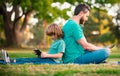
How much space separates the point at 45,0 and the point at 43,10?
8.84 feet

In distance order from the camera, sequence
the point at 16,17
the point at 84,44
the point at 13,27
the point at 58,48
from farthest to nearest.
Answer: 1. the point at 16,17
2. the point at 13,27
3. the point at 58,48
4. the point at 84,44

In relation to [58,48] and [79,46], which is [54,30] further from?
[79,46]

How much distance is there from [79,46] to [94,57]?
44 centimetres

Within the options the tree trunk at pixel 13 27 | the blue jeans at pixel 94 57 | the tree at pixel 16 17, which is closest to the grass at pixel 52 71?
the blue jeans at pixel 94 57

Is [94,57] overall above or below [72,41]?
below

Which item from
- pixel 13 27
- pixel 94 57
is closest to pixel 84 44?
pixel 94 57

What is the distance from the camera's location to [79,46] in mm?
10000

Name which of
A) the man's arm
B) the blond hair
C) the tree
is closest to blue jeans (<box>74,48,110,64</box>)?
the man's arm

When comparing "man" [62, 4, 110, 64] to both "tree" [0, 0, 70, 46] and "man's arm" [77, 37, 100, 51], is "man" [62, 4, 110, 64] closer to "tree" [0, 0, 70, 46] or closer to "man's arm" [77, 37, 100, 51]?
"man's arm" [77, 37, 100, 51]

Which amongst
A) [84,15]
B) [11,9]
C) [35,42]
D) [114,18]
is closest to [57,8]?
[11,9]

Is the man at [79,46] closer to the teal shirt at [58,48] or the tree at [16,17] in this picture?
the teal shirt at [58,48]

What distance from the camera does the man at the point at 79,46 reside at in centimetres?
980

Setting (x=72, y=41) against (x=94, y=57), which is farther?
(x=72, y=41)

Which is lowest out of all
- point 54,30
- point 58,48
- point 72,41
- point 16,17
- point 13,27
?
point 13,27
